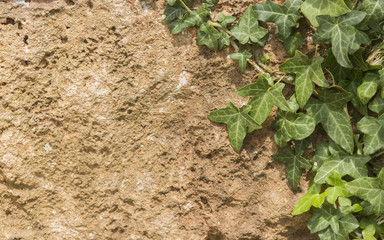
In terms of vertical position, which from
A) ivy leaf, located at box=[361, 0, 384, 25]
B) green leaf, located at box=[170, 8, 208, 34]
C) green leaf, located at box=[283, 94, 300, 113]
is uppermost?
green leaf, located at box=[170, 8, 208, 34]

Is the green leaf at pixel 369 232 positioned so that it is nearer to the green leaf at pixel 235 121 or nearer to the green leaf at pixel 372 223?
the green leaf at pixel 372 223

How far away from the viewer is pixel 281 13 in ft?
4.99

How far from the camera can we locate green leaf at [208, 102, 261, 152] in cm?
154

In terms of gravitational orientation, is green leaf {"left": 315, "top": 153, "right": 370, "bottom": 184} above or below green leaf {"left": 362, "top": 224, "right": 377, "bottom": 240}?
above

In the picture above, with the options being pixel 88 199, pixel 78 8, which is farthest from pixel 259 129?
pixel 78 8

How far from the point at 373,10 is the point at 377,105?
37 cm

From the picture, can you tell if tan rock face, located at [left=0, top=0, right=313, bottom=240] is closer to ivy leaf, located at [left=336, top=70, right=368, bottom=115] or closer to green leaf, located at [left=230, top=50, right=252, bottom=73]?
green leaf, located at [left=230, top=50, right=252, bottom=73]

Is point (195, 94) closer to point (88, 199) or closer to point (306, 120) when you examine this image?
point (306, 120)

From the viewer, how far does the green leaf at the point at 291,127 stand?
152cm

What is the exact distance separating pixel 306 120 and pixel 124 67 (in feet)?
2.57

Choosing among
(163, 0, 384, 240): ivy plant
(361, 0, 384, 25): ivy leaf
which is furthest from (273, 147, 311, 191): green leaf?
(361, 0, 384, 25): ivy leaf

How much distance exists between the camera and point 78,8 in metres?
1.58

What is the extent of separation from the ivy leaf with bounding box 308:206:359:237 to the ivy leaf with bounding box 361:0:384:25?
2.50ft

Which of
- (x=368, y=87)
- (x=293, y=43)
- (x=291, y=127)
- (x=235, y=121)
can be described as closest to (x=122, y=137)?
(x=235, y=121)
